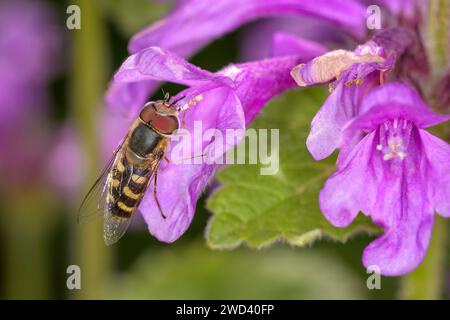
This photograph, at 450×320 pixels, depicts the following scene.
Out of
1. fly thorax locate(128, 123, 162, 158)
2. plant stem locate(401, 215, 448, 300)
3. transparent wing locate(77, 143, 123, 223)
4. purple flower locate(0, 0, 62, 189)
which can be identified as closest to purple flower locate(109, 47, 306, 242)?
fly thorax locate(128, 123, 162, 158)

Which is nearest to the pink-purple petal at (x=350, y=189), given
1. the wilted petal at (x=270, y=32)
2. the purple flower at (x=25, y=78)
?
the wilted petal at (x=270, y=32)

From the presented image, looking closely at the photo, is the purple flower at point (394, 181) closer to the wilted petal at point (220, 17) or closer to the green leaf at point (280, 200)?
the green leaf at point (280, 200)

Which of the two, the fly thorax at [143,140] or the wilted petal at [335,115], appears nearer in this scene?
the wilted petal at [335,115]

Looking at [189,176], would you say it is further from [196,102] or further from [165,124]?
[165,124]

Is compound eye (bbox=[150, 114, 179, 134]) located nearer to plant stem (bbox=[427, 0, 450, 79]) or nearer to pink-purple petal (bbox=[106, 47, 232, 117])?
pink-purple petal (bbox=[106, 47, 232, 117])

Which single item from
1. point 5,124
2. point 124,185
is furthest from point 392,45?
point 5,124

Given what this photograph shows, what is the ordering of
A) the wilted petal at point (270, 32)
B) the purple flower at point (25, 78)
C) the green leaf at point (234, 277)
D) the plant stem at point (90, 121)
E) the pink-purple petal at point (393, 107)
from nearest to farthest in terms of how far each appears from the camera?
the pink-purple petal at point (393, 107), the plant stem at point (90, 121), the green leaf at point (234, 277), the wilted petal at point (270, 32), the purple flower at point (25, 78)

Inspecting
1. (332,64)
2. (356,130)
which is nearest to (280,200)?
(356,130)
